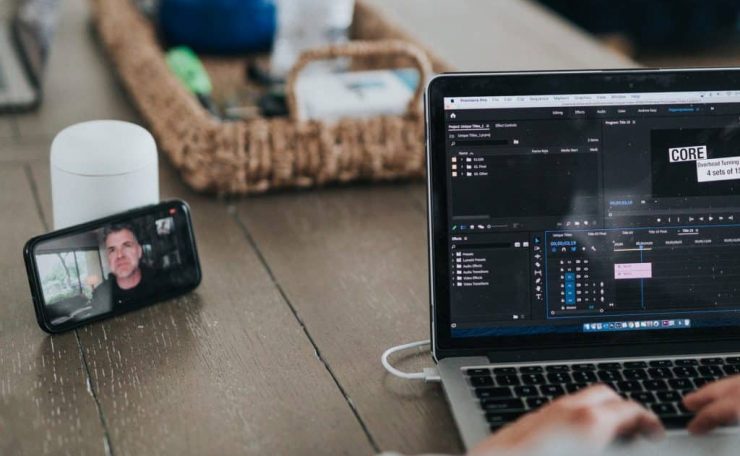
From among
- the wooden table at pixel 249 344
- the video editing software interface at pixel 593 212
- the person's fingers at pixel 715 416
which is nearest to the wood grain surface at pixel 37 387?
the wooden table at pixel 249 344

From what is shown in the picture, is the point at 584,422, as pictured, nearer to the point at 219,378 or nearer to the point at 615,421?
the point at 615,421

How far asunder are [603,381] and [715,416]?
3.8 inches

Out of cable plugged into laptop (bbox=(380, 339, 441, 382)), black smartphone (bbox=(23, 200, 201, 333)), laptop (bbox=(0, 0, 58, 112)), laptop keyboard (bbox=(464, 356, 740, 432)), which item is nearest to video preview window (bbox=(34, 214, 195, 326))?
black smartphone (bbox=(23, 200, 201, 333))

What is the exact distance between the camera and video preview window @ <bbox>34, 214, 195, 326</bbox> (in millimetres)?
975

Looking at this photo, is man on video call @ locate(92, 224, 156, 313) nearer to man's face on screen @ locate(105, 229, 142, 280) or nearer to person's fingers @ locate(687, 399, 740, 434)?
man's face on screen @ locate(105, 229, 142, 280)

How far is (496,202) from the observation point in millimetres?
913

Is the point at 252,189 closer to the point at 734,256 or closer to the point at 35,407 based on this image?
the point at 35,407

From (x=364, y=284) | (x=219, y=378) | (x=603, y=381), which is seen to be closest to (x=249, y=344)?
(x=219, y=378)

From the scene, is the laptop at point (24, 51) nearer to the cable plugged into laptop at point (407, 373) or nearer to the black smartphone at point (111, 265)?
the black smartphone at point (111, 265)

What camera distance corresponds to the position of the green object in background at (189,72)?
153 cm

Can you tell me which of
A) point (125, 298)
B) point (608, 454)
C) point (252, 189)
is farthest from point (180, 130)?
point (608, 454)

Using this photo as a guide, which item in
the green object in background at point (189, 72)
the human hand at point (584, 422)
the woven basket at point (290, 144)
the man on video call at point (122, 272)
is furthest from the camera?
the green object in background at point (189, 72)

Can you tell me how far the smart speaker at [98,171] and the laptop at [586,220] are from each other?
0.98 ft

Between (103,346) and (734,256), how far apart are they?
564 mm
